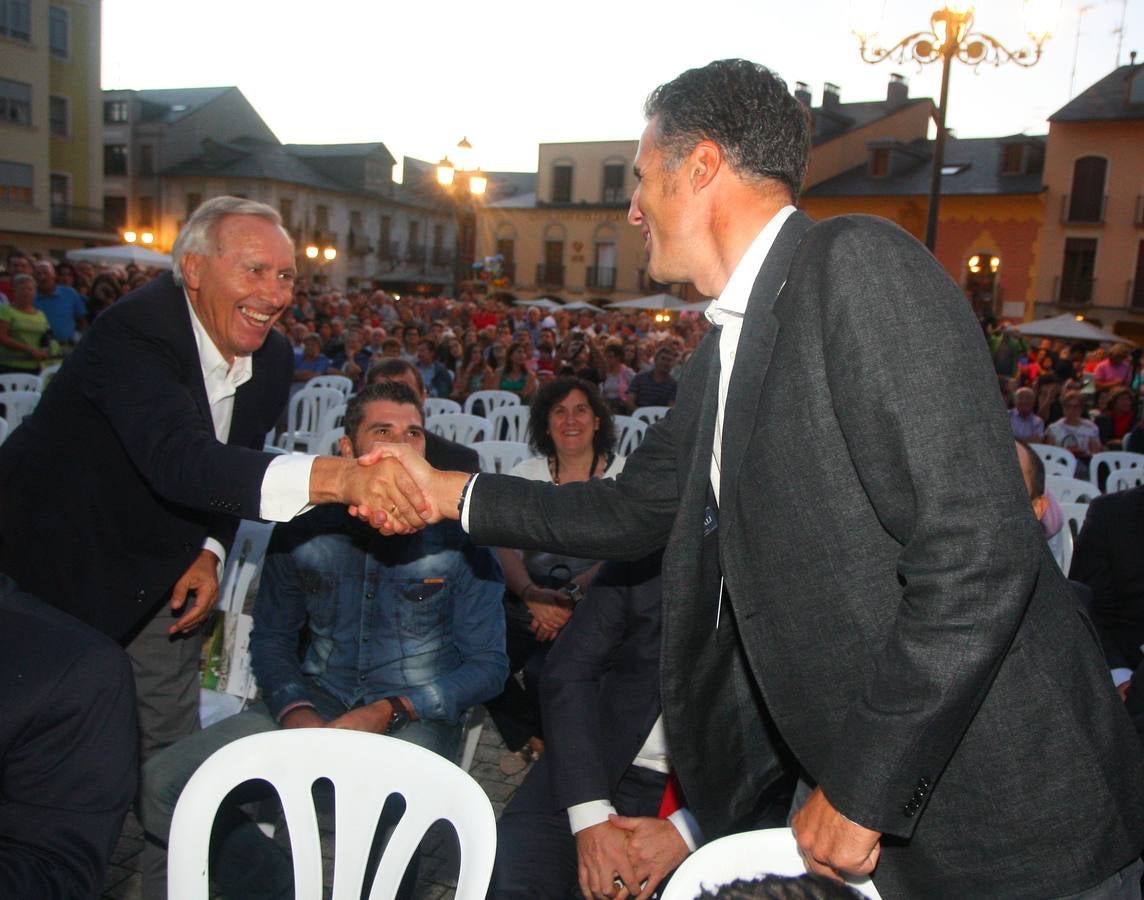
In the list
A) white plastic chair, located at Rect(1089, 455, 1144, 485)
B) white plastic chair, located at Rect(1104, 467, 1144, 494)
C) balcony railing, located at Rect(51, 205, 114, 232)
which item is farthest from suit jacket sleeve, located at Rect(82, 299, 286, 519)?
balcony railing, located at Rect(51, 205, 114, 232)

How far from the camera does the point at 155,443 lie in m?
2.47

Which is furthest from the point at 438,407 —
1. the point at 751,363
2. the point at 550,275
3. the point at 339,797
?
the point at 550,275

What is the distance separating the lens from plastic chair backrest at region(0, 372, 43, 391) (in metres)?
7.73

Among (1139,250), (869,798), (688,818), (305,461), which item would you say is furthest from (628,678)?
(1139,250)

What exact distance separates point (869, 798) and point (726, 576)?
42cm

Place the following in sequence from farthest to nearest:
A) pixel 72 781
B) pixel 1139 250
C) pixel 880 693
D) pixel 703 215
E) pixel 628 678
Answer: pixel 1139 250 → pixel 628 678 → pixel 703 215 → pixel 72 781 → pixel 880 693

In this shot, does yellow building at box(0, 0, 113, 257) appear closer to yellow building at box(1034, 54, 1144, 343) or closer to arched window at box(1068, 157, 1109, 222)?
yellow building at box(1034, 54, 1144, 343)

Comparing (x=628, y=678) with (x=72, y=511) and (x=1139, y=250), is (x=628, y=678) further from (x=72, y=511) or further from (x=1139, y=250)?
(x=1139, y=250)

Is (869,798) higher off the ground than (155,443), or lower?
lower

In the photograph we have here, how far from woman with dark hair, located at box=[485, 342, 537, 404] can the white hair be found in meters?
7.32

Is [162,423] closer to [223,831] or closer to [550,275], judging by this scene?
[223,831]

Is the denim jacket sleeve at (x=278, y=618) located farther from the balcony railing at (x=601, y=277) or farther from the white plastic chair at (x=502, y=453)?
the balcony railing at (x=601, y=277)

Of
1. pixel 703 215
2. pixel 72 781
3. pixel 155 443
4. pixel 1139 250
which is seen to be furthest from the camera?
pixel 1139 250

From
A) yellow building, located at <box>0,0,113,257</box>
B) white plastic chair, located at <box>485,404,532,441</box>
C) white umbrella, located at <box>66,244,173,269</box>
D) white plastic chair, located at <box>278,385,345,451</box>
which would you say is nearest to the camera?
white plastic chair, located at <box>485,404,532,441</box>
